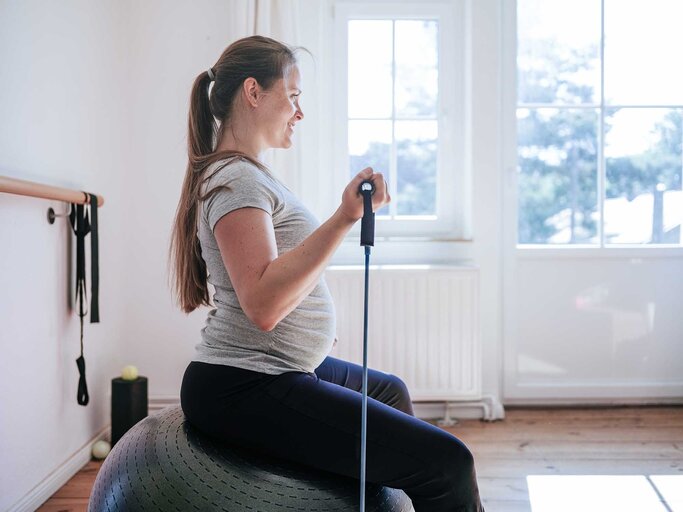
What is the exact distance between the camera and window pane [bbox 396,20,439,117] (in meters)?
3.12

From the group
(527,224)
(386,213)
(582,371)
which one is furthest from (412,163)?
(582,371)

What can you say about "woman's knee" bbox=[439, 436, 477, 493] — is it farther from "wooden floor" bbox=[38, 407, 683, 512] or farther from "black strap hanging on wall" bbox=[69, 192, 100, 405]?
"black strap hanging on wall" bbox=[69, 192, 100, 405]

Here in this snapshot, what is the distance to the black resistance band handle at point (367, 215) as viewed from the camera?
1.08m

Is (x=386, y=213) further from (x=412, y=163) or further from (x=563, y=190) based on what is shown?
(x=563, y=190)

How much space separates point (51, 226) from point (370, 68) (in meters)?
1.61

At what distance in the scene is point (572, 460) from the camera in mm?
2510

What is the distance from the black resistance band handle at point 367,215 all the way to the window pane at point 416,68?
2132 millimetres

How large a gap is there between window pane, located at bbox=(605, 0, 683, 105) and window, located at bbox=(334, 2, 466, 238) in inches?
28.7

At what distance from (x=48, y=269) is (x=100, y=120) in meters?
0.70

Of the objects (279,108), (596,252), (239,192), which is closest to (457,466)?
(239,192)

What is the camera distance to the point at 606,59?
3.18 metres

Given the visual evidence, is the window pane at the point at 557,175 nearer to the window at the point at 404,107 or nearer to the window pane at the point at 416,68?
the window at the point at 404,107

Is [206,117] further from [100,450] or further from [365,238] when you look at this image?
[100,450]

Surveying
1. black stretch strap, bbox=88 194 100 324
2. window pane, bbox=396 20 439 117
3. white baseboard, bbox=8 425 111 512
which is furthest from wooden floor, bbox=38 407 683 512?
window pane, bbox=396 20 439 117
